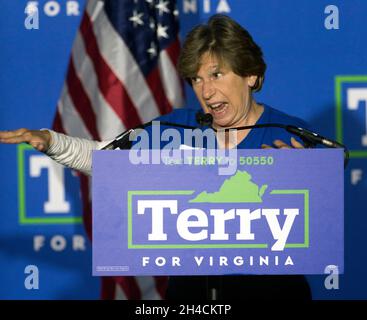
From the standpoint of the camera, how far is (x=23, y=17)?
3070 mm

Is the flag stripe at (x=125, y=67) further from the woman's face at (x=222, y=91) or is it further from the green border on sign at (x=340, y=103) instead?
the woman's face at (x=222, y=91)

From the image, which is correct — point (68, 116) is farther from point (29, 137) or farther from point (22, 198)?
point (29, 137)

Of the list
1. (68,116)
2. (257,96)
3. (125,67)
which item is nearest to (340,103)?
(257,96)

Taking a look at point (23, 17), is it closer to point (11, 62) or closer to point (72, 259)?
point (11, 62)

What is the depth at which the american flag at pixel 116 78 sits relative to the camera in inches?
120

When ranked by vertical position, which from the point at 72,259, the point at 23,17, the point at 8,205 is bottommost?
the point at 72,259

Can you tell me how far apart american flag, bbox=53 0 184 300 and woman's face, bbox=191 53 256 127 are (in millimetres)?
1091

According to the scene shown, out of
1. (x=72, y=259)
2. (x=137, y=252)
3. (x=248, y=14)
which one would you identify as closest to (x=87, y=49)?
(x=248, y=14)

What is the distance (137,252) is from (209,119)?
357 millimetres

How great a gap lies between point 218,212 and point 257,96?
5.38ft

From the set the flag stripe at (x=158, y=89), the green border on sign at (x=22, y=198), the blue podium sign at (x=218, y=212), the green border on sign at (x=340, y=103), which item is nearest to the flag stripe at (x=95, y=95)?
the flag stripe at (x=158, y=89)

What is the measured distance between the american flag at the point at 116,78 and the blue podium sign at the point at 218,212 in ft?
4.99

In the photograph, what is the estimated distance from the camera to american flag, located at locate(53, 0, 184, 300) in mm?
3039

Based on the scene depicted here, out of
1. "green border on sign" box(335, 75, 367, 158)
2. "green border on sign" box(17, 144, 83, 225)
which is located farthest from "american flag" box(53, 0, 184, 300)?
"green border on sign" box(335, 75, 367, 158)
